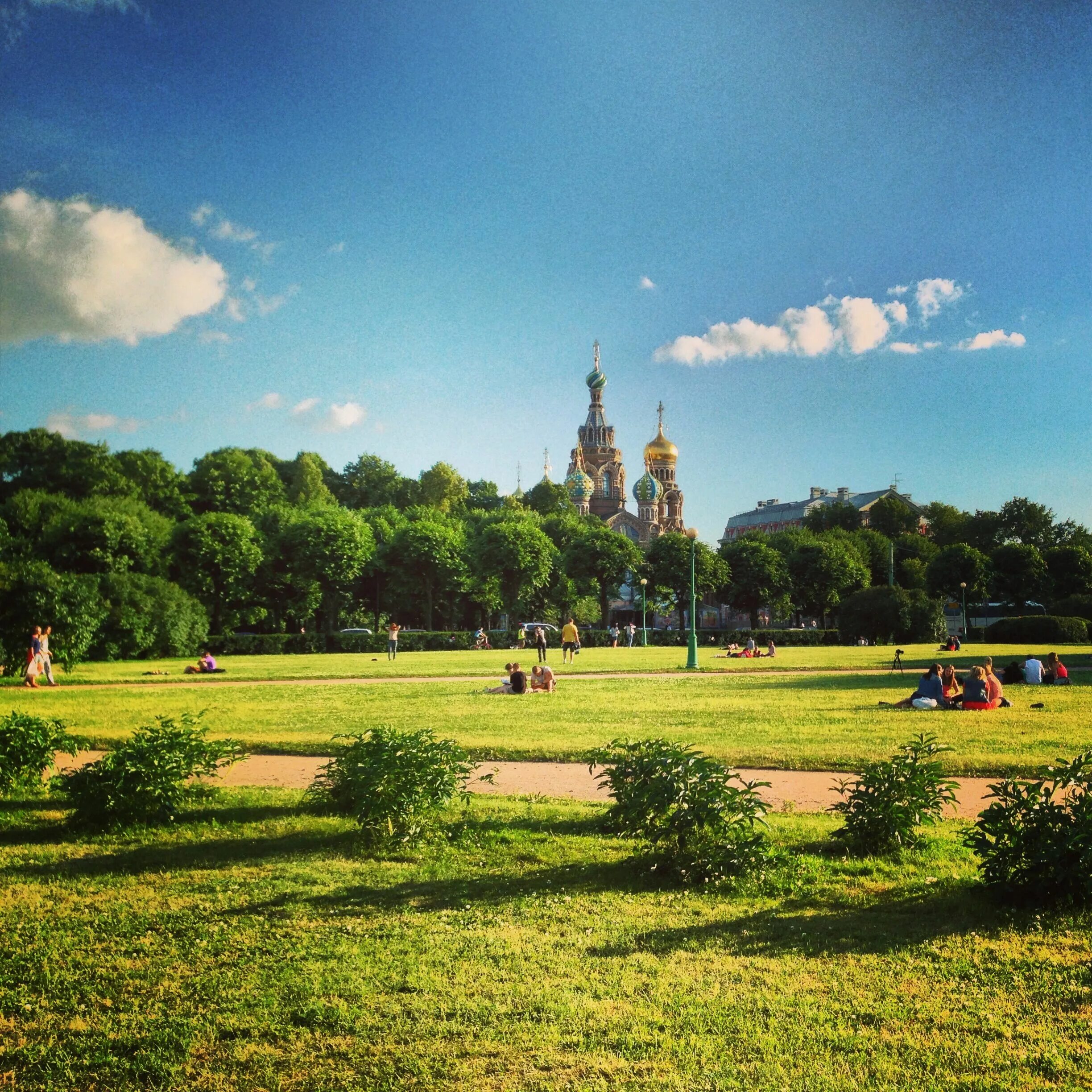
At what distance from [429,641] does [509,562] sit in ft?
38.5

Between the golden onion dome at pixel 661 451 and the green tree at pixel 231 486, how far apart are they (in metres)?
83.3

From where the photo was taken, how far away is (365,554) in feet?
198

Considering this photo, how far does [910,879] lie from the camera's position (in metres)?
6.99

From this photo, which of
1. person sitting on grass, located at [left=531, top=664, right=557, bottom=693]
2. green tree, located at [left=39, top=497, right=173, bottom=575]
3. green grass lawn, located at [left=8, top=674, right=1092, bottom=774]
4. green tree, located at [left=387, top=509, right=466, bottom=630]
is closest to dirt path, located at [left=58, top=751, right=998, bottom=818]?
green grass lawn, located at [left=8, top=674, right=1092, bottom=774]

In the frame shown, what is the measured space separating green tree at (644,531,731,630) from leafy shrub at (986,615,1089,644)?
23.0 meters

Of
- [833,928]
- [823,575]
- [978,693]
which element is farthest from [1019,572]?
[833,928]

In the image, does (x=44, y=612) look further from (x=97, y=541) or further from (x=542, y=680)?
(x=97, y=541)

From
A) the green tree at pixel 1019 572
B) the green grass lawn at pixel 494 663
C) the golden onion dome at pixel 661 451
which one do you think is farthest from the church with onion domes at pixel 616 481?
the green grass lawn at pixel 494 663

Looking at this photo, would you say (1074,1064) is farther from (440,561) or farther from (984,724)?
(440,561)

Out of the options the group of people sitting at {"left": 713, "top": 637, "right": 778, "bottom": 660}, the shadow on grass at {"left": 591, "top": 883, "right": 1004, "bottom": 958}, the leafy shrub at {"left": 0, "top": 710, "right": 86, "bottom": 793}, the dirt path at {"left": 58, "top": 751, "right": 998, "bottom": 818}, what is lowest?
the group of people sitting at {"left": 713, "top": 637, "right": 778, "bottom": 660}

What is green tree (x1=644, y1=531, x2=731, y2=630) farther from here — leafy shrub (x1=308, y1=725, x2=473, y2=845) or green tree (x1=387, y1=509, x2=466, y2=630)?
leafy shrub (x1=308, y1=725, x2=473, y2=845)

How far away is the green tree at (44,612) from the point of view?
2692cm

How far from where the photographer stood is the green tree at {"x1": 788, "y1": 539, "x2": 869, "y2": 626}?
7812cm

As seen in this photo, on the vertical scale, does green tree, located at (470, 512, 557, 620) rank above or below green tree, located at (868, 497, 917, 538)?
below
